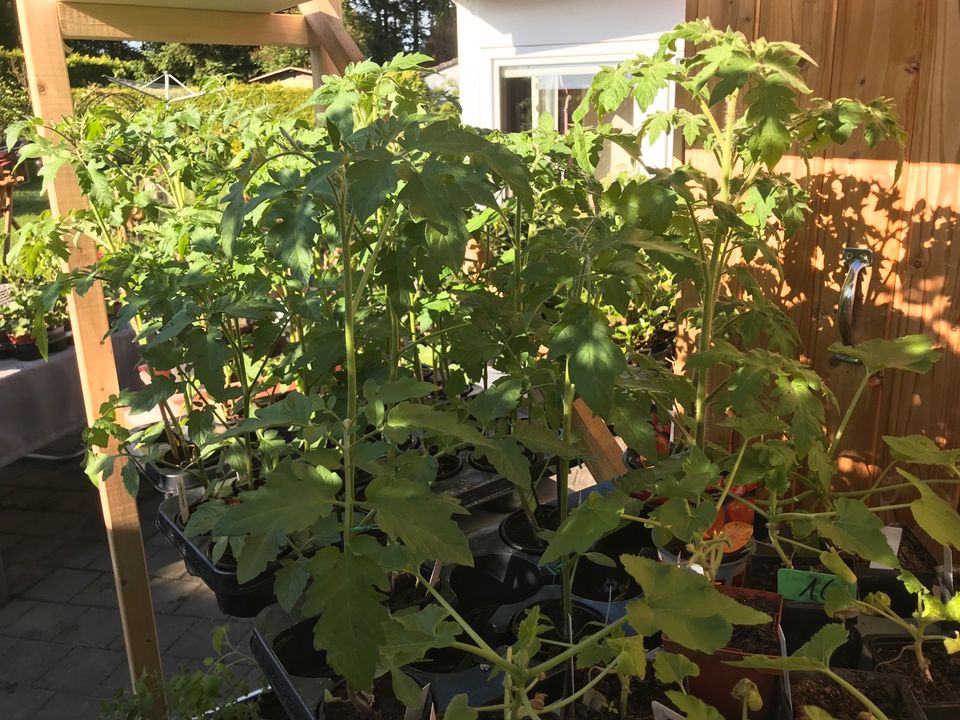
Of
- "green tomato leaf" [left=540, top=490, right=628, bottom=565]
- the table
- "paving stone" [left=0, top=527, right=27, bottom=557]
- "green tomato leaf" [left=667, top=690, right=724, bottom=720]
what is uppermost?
"green tomato leaf" [left=540, top=490, right=628, bottom=565]

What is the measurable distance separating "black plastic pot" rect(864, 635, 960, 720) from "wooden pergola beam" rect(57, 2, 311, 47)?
78.2 inches

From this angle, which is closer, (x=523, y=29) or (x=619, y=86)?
(x=619, y=86)

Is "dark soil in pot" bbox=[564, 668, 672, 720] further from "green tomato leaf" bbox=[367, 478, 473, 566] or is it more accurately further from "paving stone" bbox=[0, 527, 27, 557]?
"paving stone" bbox=[0, 527, 27, 557]

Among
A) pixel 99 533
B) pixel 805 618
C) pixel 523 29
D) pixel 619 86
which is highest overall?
pixel 523 29

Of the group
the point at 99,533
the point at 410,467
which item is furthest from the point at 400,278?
the point at 99,533

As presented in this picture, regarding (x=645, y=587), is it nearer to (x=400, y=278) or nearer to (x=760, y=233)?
(x=400, y=278)

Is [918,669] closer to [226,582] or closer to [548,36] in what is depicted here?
[226,582]

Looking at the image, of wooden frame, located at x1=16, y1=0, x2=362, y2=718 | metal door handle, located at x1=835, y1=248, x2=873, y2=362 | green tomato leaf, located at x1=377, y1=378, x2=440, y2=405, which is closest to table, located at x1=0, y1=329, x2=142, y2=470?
wooden frame, located at x1=16, y1=0, x2=362, y2=718

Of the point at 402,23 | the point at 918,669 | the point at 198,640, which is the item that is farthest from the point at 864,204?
the point at 402,23

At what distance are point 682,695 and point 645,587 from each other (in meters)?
0.15

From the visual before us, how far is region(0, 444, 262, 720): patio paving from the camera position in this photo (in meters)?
2.95

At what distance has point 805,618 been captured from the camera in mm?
1396

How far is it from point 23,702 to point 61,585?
813 mm

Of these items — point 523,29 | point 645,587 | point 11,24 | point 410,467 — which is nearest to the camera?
A: point 645,587
